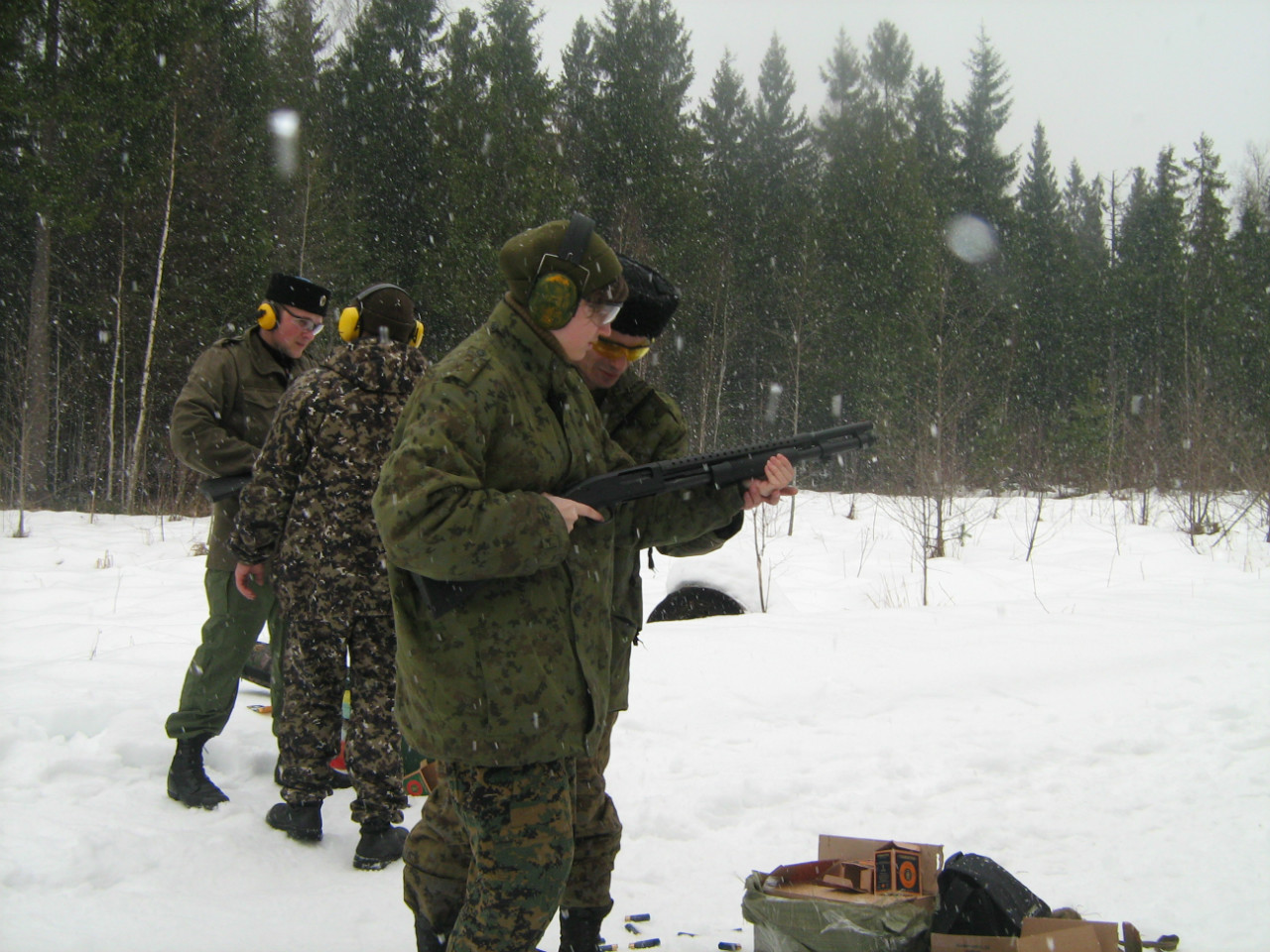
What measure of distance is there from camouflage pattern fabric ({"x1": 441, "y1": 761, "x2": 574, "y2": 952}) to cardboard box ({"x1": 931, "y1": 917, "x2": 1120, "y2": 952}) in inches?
43.7

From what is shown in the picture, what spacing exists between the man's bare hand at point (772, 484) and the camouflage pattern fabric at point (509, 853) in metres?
0.91

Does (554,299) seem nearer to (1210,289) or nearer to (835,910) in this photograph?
(835,910)

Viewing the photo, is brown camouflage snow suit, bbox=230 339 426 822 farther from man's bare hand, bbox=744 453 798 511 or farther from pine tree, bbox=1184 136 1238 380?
pine tree, bbox=1184 136 1238 380

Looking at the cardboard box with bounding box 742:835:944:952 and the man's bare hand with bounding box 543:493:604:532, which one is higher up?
the man's bare hand with bounding box 543:493:604:532

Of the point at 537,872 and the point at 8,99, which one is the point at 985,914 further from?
the point at 8,99

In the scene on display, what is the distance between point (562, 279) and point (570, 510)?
523mm

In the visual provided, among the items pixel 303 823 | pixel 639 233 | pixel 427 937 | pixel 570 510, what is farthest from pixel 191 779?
pixel 639 233

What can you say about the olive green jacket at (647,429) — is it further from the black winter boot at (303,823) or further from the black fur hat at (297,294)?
the black fur hat at (297,294)

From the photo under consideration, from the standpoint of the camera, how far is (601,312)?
81.2 inches

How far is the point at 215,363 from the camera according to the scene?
11.9 feet

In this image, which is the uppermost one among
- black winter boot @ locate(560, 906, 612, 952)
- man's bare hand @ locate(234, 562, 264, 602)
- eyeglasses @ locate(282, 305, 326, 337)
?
eyeglasses @ locate(282, 305, 326, 337)

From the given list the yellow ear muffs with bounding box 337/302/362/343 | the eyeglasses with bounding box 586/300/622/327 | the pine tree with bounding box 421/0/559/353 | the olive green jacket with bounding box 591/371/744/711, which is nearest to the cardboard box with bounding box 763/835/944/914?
the olive green jacket with bounding box 591/371/744/711

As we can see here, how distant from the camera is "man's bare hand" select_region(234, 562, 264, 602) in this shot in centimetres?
Result: 322

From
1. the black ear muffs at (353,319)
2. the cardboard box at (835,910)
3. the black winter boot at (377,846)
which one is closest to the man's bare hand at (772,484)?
the cardboard box at (835,910)
